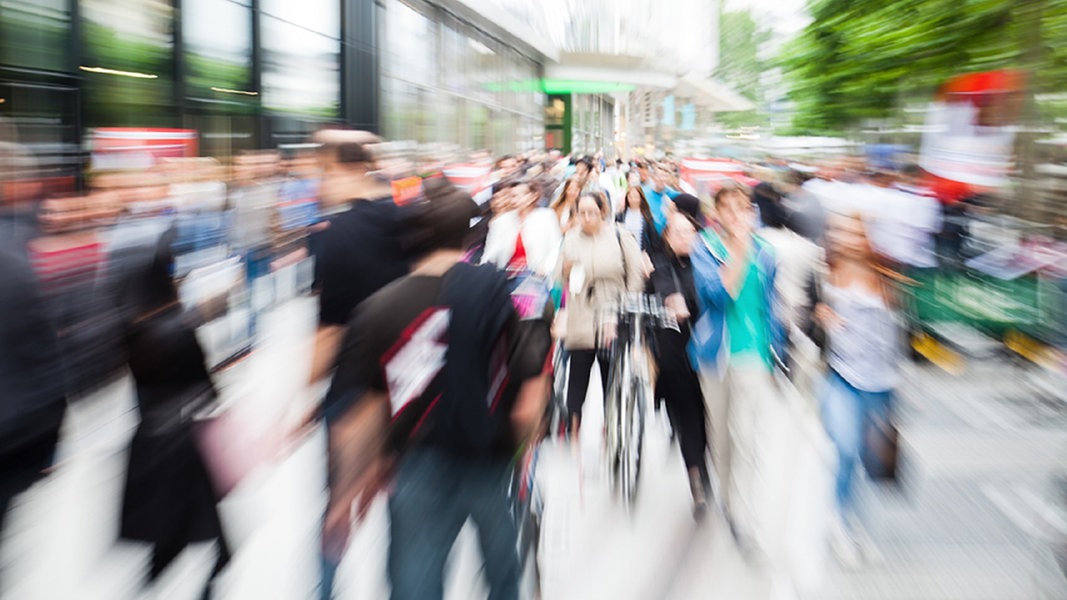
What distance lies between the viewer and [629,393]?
515cm

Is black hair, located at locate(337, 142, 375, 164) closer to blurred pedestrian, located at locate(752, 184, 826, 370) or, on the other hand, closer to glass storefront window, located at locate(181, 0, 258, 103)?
blurred pedestrian, located at locate(752, 184, 826, 370)

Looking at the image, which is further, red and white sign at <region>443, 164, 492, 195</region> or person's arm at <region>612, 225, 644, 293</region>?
red and white sign at <region>443, 164, 492, 195</region>

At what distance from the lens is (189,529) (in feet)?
9.74

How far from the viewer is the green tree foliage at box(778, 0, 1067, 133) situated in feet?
41.0

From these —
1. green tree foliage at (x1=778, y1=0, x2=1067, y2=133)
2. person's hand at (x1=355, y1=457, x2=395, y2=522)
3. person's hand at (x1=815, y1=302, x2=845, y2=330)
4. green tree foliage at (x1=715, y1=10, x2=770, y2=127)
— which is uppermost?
green tree foliage at (x1=715, y1=10, x2=770, y2=127)

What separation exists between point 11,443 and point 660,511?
322cm

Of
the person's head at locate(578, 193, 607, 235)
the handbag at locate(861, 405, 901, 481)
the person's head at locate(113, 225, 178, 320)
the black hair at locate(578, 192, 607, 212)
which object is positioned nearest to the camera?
the person's head at locate(113, 225, 178, 320)

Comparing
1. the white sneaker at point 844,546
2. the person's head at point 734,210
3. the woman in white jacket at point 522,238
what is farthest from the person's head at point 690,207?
the white sneaker at point 844,546

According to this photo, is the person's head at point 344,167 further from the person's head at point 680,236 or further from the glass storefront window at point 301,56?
the glass storefront window at point 301,56

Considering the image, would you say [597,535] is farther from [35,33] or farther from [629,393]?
[35,33]

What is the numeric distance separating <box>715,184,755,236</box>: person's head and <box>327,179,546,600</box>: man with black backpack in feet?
6.37

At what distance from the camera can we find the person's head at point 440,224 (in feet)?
8.84

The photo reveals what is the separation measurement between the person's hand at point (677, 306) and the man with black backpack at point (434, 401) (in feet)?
5.95

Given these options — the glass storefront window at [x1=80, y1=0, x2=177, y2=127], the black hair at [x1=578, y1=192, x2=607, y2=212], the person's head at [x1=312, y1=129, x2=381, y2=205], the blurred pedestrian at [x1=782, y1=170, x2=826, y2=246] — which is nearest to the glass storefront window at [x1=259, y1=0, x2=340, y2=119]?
the glass storefront window at [x1=80, y1=0, x2=177, y2=127]
